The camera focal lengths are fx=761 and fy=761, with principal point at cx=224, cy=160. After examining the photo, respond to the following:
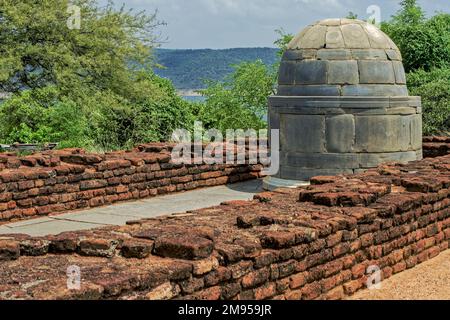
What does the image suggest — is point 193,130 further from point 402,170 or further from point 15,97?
point 402,170

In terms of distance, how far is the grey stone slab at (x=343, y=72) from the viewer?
10.6 meters

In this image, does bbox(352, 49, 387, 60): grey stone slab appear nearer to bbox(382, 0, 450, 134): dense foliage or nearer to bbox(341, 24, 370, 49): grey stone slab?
bbox(341, 24, 370, 49): grey stone slab

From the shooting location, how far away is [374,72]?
35.3 ft

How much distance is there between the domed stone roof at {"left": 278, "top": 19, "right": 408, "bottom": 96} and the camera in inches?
420

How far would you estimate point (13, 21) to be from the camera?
19.9 meters

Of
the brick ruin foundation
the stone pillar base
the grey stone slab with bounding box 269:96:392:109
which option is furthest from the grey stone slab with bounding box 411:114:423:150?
the brick ruin foundation

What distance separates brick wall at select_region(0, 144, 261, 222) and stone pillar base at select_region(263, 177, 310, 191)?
825 millimetres

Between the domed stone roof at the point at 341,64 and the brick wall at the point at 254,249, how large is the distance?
11.2 ft

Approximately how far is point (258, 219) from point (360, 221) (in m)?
0.93

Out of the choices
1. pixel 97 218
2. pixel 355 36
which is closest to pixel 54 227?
pixel 97 218

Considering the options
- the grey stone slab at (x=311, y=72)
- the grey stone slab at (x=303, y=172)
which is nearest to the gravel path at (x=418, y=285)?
the grey stone slab at (x=303, y=172)

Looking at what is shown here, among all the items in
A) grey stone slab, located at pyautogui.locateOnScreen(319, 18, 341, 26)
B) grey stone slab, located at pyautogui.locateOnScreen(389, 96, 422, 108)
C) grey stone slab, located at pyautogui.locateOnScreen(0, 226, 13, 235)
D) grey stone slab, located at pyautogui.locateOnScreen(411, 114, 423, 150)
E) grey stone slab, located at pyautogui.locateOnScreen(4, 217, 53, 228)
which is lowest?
grey stone slab, located at pyautogui.locateOnScreen(0, 226, 13, 235)
